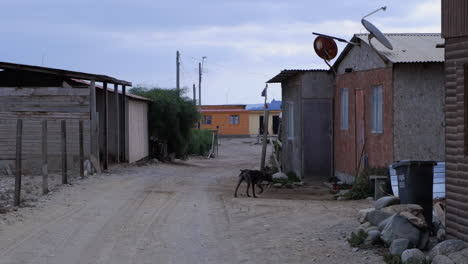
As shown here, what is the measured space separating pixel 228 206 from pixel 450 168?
5759 millimetres

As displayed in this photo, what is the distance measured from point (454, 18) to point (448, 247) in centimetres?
269

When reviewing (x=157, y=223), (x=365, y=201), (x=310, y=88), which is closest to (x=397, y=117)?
(x=365, y=201)

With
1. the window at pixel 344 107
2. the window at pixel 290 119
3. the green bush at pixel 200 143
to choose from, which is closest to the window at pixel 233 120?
the green bush at pixel 200 143

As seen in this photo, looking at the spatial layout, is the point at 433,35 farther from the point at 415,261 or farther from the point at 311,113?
the point at 415,261

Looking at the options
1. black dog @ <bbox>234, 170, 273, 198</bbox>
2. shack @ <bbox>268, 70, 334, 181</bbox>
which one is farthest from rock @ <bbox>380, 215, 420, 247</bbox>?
shack @ <bbox>268, 70, 334, 181</bbox>

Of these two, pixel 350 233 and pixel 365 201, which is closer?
pixel 350 233

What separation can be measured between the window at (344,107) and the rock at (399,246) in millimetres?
10266

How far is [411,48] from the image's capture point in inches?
614

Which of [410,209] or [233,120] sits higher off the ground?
[233,120]

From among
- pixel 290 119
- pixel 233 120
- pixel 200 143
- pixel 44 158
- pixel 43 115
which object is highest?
pixel 233 120

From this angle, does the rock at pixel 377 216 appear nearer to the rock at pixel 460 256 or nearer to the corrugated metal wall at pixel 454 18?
the rock at pixel 460 256

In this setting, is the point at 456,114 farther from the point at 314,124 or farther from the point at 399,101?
the point at 314,124

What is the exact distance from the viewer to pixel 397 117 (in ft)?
48.6

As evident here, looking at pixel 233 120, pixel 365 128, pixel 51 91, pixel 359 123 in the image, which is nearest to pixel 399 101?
pixel 365 128
